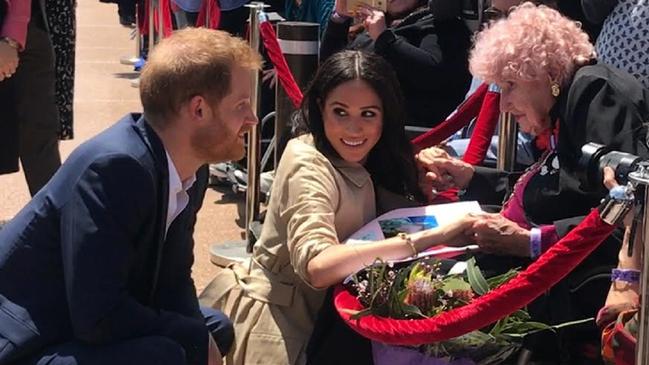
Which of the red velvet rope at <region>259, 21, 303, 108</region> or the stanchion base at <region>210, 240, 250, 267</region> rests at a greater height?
the red velvet rope at <region>259, 21, 303, 108</region>

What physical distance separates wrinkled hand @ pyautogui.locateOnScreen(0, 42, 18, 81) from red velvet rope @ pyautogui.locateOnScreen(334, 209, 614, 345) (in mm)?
2206

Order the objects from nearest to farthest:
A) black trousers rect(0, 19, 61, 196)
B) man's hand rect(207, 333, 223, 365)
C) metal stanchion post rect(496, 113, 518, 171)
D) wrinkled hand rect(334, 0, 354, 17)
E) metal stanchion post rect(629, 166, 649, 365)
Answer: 1. metal stanchion post rect(629, 166, 649, 365)
2. man's hand rect(207, 333, 223, 365)
3. metal stanchion post rect(496, 113, 518, 171)
4. black trousers rect(0, 19, 61, 196)
5. wrinkled hand rect(334, 0, 354, 17)

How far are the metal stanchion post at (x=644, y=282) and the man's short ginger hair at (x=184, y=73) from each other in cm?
111

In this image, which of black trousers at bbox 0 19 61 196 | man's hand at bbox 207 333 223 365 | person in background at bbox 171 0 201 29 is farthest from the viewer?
person in background at bbox 171 0 201 29

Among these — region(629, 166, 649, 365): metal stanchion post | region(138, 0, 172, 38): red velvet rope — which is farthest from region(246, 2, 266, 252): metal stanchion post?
region(629, 166, 649, 365): metal stanchion post

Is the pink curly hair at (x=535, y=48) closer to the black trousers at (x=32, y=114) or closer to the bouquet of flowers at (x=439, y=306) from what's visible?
the bouquet of flowers at (x=439, y=306)

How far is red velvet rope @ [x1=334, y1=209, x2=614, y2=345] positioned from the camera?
9.01 ft

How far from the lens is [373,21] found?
508cm

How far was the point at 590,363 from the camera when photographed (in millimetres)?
3320

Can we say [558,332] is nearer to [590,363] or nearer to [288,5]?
[590,363]

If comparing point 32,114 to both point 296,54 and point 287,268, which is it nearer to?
point 296,54

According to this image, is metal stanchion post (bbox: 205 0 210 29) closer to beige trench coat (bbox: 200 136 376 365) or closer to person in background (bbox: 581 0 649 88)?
beige trench coat (bbox: 200 136 376 365)

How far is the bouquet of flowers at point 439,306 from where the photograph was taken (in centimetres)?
323

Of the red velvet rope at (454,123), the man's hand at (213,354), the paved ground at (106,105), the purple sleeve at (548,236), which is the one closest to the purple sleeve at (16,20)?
the paved ground at (106,105)
